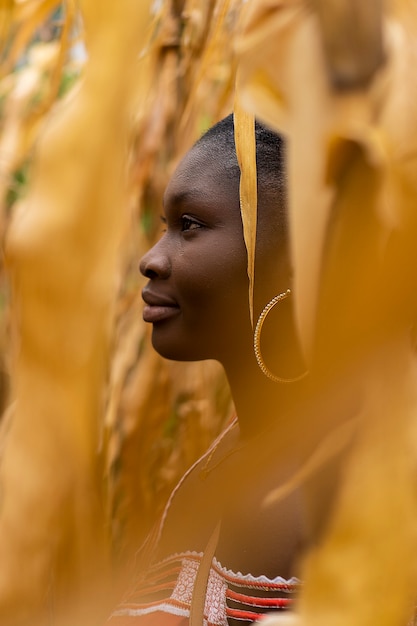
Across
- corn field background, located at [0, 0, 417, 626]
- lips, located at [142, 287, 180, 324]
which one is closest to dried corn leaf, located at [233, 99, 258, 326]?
corn field background, located at [0, 0, 417, 626]

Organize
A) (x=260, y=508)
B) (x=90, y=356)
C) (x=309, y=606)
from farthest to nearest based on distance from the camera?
(x=260, y=508), (x=90, y=356), (x=309, y=606)

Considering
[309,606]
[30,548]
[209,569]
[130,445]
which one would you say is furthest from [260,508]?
[130,445]

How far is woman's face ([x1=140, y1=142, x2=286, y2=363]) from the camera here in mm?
583

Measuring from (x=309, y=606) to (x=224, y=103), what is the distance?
75 cm

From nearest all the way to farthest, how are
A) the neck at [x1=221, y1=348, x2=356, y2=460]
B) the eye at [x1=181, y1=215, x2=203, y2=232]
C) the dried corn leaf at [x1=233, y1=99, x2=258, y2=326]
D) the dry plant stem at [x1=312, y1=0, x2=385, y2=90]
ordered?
the dry plant stem at [x1=312, y1=0, x2=385, y2=90] → the dried corn leaf at [x1=233, y1=99, x2=258, y2=326] → the neck at [x1=221, y1=348, x2=356, y2=460] → the eye at [x1=181, y1=215, x2=203, y2=232]

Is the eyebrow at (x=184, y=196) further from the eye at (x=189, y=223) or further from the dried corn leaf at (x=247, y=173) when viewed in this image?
the dried corn leaf at (x=247, y=173)

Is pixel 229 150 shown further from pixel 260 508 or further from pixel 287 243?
pixel 260 508

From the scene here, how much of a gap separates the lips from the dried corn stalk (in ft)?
1.08

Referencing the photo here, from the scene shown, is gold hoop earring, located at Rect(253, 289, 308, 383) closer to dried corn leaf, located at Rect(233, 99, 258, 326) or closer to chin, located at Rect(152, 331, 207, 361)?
chin, located at Rect(152, 331, 207, 361)

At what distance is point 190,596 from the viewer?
60 cm

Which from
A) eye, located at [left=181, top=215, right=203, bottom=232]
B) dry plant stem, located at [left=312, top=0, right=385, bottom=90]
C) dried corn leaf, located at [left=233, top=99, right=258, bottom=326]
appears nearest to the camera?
dry plant stem, located at [left=312, top=0, right=385, bottom=90]

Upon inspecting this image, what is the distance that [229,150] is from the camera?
61 centimetres

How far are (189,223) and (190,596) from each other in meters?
0.28

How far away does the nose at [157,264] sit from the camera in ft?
1.99
